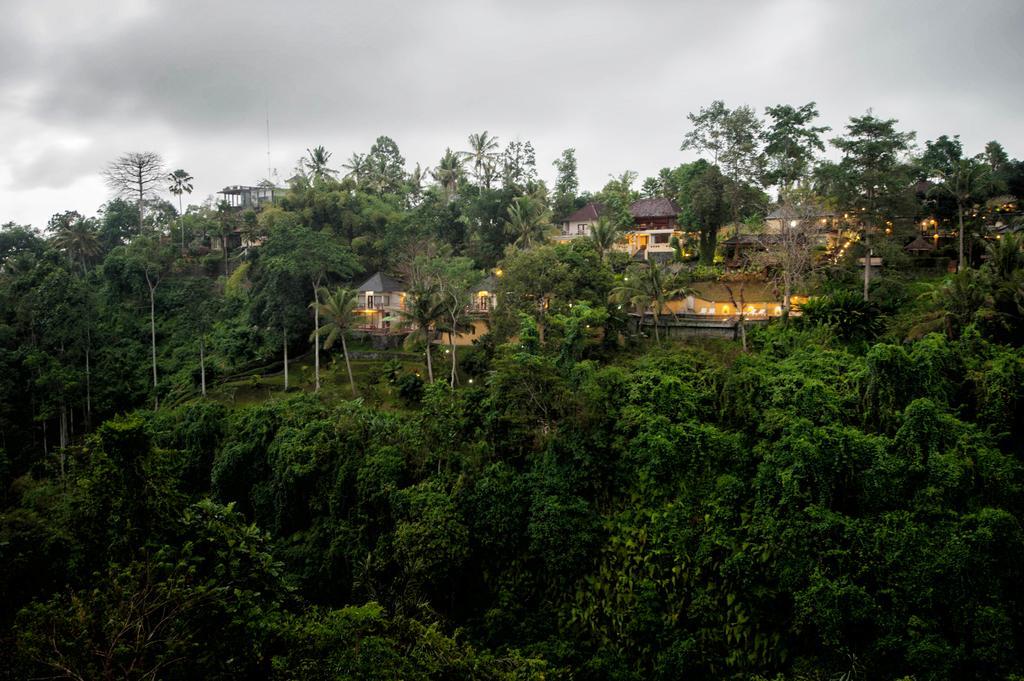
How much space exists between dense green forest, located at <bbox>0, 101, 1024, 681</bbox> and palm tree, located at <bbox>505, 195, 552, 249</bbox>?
6.32 metres

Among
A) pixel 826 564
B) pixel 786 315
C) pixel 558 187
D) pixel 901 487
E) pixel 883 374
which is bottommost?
pixel 826 564

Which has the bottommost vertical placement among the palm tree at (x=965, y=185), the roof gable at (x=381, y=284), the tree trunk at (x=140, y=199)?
the roof gable at (x=381, y=284)

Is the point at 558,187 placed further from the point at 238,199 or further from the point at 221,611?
the point at 221,611

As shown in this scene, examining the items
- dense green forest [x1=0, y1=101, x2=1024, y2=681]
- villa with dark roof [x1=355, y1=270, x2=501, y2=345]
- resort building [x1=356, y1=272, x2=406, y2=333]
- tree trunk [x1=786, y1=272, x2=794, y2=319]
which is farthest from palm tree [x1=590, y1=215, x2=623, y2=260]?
resort building [x1=356, y1=272, x2=406, y2=333]

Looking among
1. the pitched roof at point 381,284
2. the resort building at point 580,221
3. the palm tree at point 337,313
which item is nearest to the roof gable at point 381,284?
the pitched roof at point 381,284

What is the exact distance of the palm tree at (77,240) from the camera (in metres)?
53.3

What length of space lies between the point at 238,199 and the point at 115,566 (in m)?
65.4

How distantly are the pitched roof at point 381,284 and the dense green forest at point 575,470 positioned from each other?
13.3 ft

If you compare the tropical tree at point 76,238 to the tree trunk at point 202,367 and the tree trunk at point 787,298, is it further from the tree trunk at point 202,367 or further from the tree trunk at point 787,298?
the tree trunk at point 787,298

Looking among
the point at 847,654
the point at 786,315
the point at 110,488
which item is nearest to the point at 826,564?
the point at 847,654

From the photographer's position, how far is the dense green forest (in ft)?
46.0

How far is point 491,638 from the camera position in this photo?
18938 millimetres

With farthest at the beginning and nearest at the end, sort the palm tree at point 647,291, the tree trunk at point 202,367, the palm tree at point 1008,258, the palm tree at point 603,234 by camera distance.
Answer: the tree trunk at point 202,367, the palm tree at point 603,234, the palm tree at point 647,291, the palm tree at point 1008,258

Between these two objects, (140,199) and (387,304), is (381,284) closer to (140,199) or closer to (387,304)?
(387,304)
